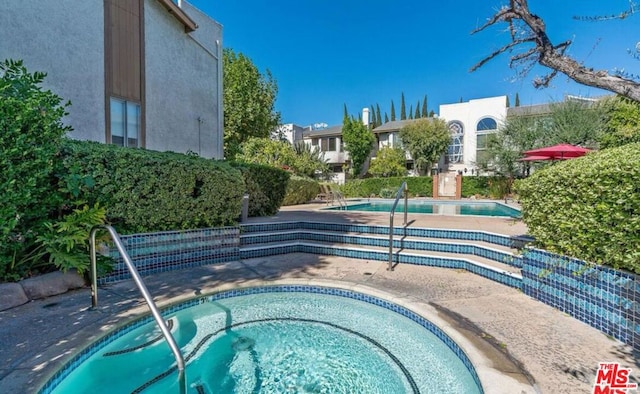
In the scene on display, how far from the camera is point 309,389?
9.07ft

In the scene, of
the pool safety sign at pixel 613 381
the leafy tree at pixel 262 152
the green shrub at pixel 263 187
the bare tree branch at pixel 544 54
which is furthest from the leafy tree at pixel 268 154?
the pool safety sign at pixel 613 381

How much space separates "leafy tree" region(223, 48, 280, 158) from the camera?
2391cm

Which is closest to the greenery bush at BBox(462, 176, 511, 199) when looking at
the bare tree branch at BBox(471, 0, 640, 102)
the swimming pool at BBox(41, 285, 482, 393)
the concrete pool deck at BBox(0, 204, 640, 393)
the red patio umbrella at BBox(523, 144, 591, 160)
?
the red patio umbrella at BBox(523, 144, 591, 160)

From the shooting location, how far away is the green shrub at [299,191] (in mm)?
14945

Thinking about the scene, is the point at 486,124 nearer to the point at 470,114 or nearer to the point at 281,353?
the point at 470,114

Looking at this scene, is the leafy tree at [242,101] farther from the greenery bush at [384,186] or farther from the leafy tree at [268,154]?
the greenery bush at [384,186]

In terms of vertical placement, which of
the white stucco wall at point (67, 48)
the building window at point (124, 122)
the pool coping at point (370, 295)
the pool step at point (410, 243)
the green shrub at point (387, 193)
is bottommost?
the pool coping at point (370, 295)

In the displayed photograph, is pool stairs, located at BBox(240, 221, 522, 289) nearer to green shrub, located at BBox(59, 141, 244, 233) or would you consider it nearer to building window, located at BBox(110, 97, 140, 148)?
green shrub, located at BBox(59, 141, 244, 233)

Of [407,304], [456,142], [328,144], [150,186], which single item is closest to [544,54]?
[407,304]

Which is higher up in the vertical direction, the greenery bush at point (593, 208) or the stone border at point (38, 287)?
the greenery bush at point (593, 208)

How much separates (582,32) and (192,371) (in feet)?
27.6

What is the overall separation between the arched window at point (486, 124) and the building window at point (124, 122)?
29.2m

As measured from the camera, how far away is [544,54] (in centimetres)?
623

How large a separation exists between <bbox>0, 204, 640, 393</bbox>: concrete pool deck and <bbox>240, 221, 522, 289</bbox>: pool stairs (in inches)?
10.4
